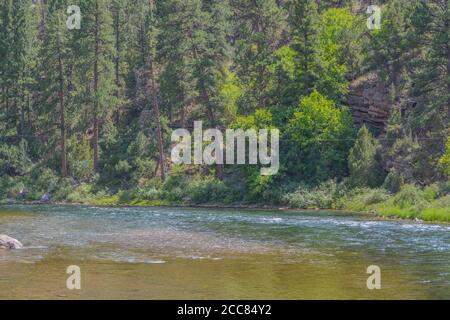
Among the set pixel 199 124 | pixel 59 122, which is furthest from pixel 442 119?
pixel 59 122

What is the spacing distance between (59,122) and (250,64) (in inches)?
937

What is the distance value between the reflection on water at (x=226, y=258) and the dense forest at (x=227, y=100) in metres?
12.3

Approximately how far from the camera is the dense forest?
5219cm

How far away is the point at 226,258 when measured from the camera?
24.4 metres

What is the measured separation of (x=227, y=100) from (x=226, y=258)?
135ft

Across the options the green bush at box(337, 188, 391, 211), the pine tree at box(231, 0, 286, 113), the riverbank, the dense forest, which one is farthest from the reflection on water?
the pine tree at box(231, 0, 286, 113)

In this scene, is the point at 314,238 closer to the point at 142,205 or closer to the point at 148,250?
the point at 148,250

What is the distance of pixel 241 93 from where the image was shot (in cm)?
6425

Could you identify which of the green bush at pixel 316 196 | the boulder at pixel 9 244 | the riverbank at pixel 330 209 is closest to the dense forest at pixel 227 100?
the green bush at pixel 316 196

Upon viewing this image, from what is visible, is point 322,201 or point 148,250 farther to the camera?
point 322,201

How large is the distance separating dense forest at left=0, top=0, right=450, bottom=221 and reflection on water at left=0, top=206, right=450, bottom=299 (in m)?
→ 12.3

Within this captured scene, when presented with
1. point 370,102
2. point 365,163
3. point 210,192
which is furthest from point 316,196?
point 370,102

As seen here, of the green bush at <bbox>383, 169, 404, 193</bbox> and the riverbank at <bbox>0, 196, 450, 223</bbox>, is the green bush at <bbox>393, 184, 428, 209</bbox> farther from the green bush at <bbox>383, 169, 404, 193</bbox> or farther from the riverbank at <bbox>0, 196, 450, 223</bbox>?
the green bush at <bbox>383, 169, 404, 193</bbox>

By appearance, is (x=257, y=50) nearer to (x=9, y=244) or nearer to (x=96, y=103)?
(x=96, y=103)
